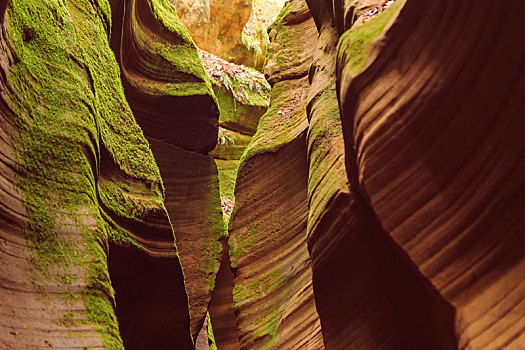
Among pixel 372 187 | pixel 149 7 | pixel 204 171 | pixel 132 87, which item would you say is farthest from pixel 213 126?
pixel 372 187

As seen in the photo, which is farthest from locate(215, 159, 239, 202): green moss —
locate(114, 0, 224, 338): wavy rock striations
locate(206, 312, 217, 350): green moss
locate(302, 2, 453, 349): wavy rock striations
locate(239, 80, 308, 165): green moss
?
locate(302, 2, 453, 349): wavy rock striations

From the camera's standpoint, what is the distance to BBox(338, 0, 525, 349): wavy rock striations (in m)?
3.84

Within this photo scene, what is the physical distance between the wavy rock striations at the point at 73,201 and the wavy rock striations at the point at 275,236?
3.66 ft

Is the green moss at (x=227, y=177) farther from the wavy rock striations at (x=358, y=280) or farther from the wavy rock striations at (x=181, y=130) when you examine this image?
the wavy rock striations at (x=358, y=280)

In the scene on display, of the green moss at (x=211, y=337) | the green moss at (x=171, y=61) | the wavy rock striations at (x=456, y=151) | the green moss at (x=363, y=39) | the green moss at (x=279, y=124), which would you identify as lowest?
the wavy rock striations at (x=456, y=151)

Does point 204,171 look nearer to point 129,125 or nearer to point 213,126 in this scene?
point 213,126

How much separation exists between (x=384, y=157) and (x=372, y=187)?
260 millimetres

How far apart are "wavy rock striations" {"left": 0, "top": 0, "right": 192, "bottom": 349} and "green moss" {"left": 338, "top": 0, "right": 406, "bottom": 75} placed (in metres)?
2.68

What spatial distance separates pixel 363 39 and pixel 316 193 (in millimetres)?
2033

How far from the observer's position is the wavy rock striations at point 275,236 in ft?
24.1

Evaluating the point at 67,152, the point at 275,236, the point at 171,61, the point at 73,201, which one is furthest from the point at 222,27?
the point at 73,201

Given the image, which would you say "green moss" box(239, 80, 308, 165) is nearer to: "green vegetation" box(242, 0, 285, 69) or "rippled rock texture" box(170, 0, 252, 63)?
"rippled rock texture" box(170, 0, 252, 63)

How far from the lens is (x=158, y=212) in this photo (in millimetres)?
6648

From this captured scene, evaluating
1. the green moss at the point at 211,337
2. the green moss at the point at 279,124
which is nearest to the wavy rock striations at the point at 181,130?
the green moss at the point at 211,337
